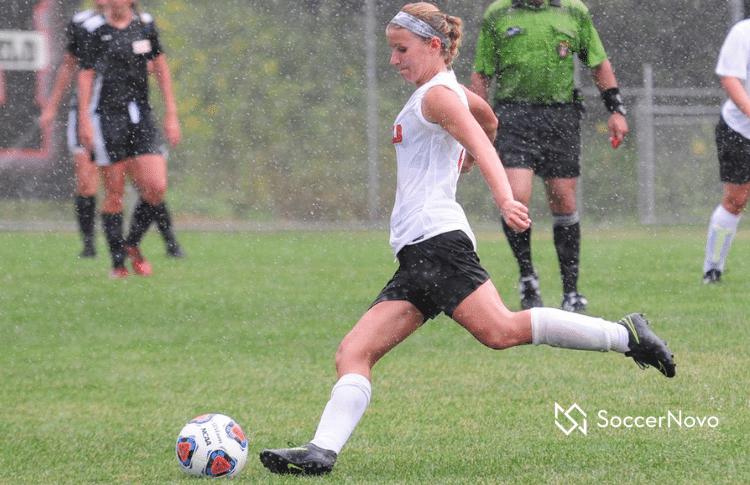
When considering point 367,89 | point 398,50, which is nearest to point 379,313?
point 398,50

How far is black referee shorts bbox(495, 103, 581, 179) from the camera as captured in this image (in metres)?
8.11

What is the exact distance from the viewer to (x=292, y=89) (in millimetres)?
18969

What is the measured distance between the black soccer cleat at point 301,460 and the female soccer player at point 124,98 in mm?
6282

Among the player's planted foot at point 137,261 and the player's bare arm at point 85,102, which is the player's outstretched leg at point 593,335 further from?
the player's planted foot at point 137,261

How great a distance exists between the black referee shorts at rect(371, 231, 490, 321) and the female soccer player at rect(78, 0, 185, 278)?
6.04 metres

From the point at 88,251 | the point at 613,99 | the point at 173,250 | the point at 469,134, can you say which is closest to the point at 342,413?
the point at 469,134

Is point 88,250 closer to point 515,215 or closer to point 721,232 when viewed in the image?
point 721,232

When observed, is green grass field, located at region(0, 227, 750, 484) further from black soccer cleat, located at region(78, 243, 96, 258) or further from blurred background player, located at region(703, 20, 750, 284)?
black soccer cleat, located at region(78, 243, 96, 258)

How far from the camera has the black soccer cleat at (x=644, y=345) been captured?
4488 mm

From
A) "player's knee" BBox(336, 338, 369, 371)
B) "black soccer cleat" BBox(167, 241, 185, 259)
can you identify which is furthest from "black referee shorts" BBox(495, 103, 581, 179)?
"black soccer cleat" BBox(167, 241, 185, 259)

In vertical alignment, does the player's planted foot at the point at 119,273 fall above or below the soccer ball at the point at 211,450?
below

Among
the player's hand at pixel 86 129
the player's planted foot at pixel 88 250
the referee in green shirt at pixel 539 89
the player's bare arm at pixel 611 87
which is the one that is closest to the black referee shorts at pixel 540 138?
the referee in green shirt at pixel 539 89

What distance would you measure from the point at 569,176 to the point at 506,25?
3.12 feet

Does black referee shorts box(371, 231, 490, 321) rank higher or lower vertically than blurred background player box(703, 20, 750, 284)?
higher
